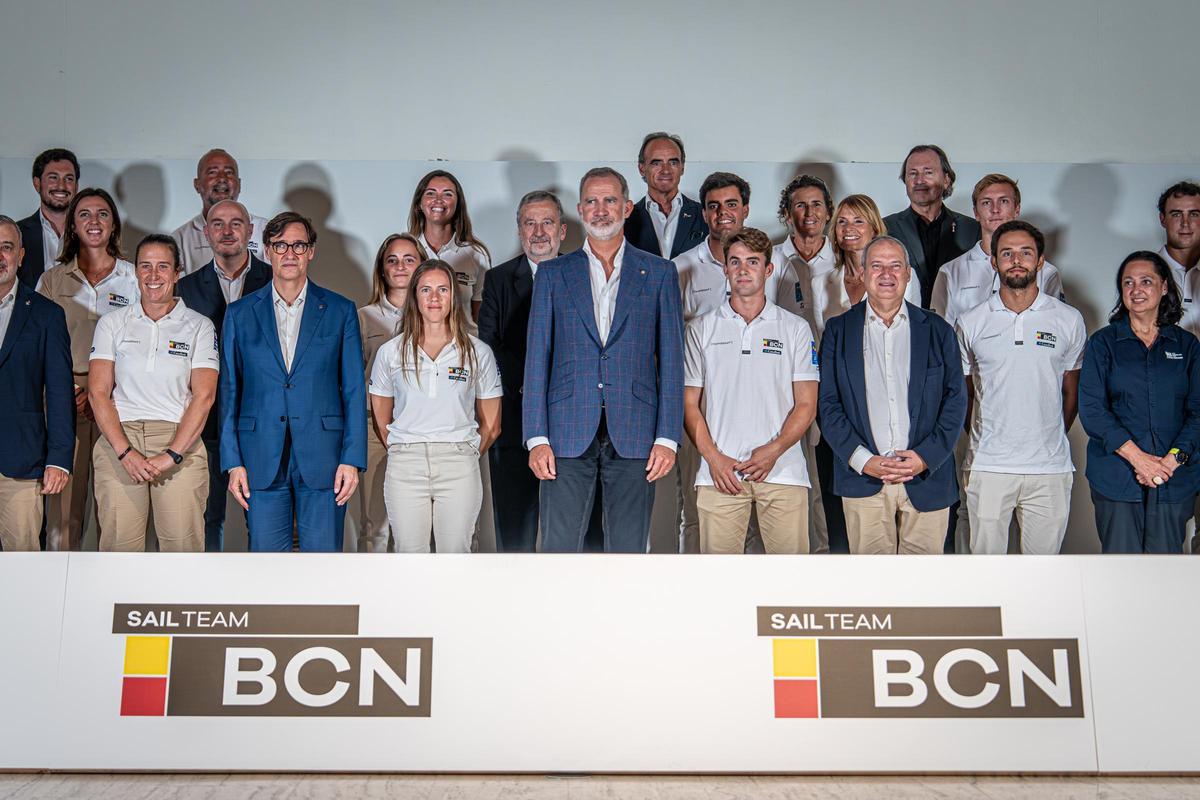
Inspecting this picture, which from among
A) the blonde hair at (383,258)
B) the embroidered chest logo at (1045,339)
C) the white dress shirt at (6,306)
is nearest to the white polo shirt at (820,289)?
the embroidered chest logo at (1045,339)

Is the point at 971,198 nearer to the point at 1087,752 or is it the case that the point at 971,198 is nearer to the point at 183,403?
the point at 1087,752

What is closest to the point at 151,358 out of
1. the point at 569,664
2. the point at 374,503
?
the point at 374,503

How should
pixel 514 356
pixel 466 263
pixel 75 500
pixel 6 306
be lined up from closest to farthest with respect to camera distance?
pixel 6 306
pixel 514 356
pixel 75 500
pixel 466 263

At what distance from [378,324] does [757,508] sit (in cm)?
178

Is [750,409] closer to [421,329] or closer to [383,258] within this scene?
[421,329]

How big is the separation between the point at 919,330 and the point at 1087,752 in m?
1.56

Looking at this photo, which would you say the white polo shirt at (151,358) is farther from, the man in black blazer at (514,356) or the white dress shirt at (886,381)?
the white dress shirt at (886,381)

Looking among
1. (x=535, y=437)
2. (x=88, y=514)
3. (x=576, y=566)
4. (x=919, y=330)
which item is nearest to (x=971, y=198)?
(x=919, y=330)

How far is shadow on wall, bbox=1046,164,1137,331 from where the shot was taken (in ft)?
15.7

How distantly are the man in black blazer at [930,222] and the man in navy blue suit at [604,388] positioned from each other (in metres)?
1.49

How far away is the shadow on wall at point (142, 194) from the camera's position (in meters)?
4.73

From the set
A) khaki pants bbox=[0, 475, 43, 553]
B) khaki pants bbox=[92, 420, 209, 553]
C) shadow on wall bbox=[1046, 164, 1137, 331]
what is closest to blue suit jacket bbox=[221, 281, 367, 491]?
khaki pants bbox=[92, 420, 209, 553]

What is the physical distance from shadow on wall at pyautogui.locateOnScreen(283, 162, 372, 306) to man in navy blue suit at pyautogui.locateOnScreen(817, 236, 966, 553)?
7.34 ft

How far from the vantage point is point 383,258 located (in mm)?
4281
